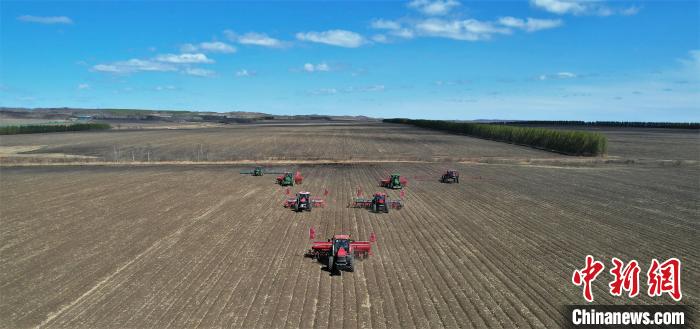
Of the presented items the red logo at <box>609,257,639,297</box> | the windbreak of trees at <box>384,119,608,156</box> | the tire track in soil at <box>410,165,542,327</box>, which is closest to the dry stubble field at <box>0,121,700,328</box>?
the tire track in soil at <box>410,165,542,327</box>

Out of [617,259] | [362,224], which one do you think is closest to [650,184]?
[617,259]

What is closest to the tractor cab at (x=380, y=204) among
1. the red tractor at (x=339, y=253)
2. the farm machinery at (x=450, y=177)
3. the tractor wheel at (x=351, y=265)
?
the red tractor at (x=339, y=253)

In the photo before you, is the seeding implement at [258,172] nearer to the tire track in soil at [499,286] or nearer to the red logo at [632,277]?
the tire track in soil at [499,286]

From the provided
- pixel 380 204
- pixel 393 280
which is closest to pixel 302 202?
pixel 380 204

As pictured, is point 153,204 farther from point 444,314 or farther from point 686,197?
point 686,197

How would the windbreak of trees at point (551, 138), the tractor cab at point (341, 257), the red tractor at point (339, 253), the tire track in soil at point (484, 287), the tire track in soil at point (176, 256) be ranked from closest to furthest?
the tire track in soil at point (484, 287) < the tire track in soil at point (176, 256) < the tractor cab at point (341, 257) < the red tractor at point (339, 253) < the windbreak of trees at point (551, 138)

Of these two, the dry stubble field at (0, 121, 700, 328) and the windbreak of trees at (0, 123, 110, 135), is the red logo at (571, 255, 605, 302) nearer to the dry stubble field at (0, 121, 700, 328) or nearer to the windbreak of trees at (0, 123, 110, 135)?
the dry stubble field at (0, 121, 700, 328)

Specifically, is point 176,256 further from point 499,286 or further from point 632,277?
point 632,277
